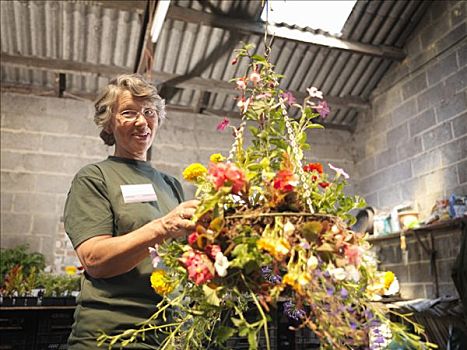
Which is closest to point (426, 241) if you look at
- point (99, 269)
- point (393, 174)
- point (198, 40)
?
point (393, 174)

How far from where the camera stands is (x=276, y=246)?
71cm

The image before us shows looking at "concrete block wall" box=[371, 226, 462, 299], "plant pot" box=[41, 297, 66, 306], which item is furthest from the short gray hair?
"concrete block wall" box=[371, 226, 462, 299]

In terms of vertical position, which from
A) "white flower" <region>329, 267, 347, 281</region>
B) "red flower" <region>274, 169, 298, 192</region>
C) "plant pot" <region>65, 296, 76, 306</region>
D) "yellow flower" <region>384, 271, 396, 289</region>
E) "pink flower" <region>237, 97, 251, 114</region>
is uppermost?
"pink flower" <region>237, 97, 251, 114</region>

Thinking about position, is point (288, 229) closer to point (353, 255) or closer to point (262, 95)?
point (353, 255)

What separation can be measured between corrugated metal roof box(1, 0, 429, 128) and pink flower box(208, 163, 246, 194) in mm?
3720

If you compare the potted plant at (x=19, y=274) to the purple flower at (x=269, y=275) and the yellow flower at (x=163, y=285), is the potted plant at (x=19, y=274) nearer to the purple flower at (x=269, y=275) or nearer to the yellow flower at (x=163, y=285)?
the yellow flower at (x=163, y=285)

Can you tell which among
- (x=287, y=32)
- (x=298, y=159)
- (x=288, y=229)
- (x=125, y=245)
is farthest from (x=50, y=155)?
(x=288, y=229)

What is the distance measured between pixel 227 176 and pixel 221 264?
0.15m

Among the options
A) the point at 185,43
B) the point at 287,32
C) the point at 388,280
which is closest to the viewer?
the point at 388,280

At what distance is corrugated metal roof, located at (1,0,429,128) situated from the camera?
14.1ft

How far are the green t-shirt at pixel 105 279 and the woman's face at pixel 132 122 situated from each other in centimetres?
15

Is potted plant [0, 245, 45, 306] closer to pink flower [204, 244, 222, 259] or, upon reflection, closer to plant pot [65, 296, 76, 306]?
plant pot [65, 296, 76, 306]

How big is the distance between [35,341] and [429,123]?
4.02 m

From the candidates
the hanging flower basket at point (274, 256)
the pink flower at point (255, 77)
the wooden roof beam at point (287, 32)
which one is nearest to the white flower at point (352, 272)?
the hanging flower basket at point (274, 256)
